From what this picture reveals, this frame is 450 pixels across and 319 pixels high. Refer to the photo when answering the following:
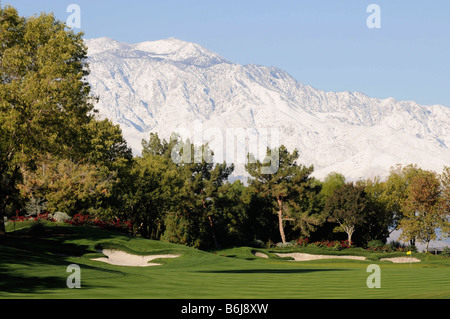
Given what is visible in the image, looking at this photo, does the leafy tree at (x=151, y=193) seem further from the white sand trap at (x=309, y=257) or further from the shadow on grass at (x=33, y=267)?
the shadow on grass at (x=33, y=267)

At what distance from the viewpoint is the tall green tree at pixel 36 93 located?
30.2 m

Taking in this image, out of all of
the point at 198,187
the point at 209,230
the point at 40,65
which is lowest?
the point at 209,230

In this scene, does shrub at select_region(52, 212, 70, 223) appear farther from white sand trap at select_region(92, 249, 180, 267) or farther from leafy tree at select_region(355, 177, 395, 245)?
leafy tree at select_region(355, 177, 395, 245)

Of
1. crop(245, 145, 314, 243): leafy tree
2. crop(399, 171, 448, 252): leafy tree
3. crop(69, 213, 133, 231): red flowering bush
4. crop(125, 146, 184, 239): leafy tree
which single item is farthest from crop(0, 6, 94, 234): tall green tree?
crop(399, 171, 448, 252): leafy tree

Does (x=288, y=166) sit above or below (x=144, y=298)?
above

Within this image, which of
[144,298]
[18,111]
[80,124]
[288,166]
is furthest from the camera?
[288,166]

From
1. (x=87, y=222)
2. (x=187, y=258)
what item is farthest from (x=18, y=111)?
(x=87, y=222)

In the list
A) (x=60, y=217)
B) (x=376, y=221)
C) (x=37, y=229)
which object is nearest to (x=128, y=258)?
(x=37, y=229)

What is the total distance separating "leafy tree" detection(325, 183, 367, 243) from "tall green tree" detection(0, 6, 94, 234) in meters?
47.3

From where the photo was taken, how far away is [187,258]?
40094 millimetres

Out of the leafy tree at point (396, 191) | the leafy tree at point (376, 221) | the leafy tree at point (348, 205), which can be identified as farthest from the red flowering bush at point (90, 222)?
the leafy tree at point (396, 191)

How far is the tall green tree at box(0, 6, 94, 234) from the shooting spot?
30.2m
